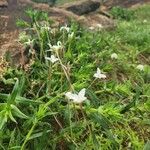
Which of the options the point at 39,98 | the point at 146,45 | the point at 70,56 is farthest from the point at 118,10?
the point at 39,98

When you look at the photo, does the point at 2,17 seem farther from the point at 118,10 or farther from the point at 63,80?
the point at 118,10

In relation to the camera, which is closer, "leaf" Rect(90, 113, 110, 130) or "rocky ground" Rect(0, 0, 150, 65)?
"leaf" Rect(90, 113, 110, 130)

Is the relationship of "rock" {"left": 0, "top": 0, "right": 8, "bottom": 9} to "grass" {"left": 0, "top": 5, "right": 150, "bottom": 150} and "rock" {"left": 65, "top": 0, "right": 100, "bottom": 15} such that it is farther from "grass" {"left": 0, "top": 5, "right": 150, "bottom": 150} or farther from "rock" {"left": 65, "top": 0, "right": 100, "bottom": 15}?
"rock" {"left": 65, "top": 0, "right": 100, "bottom": 15}

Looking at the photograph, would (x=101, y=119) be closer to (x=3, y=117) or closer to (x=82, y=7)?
(x=3, y=117)

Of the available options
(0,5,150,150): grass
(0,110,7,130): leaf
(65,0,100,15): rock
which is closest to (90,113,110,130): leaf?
(0,5,150,150): grass

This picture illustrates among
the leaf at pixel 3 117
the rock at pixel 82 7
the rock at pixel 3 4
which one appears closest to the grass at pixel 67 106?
the leaf at pixel 3 117

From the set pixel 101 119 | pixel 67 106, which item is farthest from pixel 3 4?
pixel 101 119

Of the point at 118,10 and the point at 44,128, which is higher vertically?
the point at 44,128

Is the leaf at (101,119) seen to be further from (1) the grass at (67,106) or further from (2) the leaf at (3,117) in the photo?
(2) the leaf at (3,117)

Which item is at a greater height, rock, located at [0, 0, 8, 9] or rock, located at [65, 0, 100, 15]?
rock, located at [0, 0, 8, 9]
